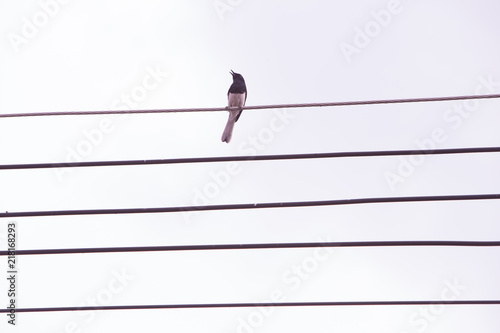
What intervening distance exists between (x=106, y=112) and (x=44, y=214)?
774 millimetres

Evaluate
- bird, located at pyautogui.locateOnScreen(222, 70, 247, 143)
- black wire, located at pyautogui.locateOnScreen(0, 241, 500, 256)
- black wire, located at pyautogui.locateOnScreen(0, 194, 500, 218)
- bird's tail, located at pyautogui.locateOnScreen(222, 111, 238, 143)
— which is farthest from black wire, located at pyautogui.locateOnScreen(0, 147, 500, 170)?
bird, located at pyautogui.locateOnScreen(222, 70, 247, 143)

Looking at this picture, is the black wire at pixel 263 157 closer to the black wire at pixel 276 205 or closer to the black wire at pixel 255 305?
the black wire at pixel 276 205

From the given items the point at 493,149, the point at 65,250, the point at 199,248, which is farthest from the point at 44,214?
the point at 493,149

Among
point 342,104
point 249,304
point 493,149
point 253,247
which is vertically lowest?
point 249,304

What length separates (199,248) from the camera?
193 inches

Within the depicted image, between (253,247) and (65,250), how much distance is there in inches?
48.0

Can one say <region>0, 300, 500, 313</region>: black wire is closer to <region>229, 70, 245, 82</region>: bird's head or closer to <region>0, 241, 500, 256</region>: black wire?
<region>0, 241, 500, 256</region>: black wire

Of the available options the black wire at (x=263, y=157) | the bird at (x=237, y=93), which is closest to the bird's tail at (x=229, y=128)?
the bird at (x=237, y=93)

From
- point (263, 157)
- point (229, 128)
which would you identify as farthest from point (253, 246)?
→ point (229, 128)

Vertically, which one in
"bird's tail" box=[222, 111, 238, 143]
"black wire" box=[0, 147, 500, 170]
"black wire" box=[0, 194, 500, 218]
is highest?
"bird's tail" box=[222, 111, 238, 143]

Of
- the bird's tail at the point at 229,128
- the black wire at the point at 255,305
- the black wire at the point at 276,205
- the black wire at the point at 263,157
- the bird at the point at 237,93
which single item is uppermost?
the bird at the point at 237,93

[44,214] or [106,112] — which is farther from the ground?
[106,112]

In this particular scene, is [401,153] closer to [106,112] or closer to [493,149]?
[493,149]

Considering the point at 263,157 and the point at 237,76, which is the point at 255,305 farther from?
the point at 237,76
